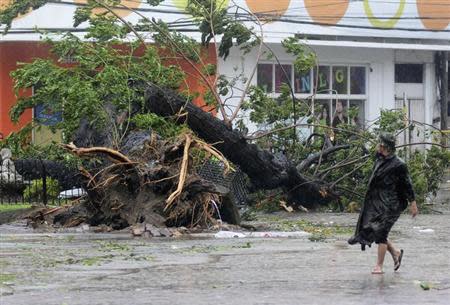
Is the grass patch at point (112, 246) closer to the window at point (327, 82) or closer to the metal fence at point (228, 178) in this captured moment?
the metal fence at point (228, 178)

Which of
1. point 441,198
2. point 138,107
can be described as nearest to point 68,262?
point 138,107

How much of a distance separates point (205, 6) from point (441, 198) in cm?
848

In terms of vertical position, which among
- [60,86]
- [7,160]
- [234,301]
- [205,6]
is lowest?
[234,301]

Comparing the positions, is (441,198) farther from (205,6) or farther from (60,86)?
(60,86)

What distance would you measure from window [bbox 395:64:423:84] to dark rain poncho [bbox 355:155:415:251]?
23.6 m

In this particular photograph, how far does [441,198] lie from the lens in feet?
70.7

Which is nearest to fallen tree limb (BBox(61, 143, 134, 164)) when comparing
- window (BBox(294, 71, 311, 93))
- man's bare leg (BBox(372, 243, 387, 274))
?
man's bare leg (BBox(372, 243, 387, 274))

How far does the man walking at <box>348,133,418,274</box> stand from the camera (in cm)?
920

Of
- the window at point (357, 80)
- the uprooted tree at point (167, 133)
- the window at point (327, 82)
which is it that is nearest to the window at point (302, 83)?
the window at point (327, 82)

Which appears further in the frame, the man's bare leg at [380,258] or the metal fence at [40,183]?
the metal fence at [40,183]

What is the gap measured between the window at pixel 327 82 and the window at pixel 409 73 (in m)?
1.61

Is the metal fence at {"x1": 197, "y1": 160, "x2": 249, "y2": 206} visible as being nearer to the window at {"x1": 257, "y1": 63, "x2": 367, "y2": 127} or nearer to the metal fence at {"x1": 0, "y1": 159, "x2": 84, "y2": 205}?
the metal fence at {"x1": 0, "y1": 159, "x2": 84, "y2": 205}

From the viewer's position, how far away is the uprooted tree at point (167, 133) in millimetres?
13844

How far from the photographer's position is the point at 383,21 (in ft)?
100
